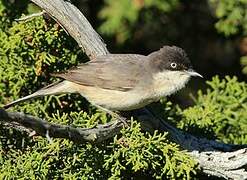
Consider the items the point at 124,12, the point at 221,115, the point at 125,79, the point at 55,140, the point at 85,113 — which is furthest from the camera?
the point at 124,12

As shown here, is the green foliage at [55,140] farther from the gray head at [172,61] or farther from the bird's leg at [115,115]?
the gray head at [172,61]

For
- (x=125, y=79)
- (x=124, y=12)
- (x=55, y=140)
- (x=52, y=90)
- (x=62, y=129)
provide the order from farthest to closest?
(x=124, y=12), (x=125, y=79), (x=52, y=90), (x=55, y=140), (x=62, y=129)

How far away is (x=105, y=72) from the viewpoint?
428 cm

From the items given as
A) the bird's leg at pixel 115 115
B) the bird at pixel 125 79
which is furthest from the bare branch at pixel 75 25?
the bird's leg at pixel 115 115

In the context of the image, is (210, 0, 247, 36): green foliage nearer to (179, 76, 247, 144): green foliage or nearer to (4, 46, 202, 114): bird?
(179, 76, 247, 144): green foliage

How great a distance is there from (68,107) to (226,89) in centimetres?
124

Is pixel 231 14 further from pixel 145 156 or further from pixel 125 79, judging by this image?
pixel 145 156

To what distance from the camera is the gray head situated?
4168 millimetres

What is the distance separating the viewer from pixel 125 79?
4.25 m

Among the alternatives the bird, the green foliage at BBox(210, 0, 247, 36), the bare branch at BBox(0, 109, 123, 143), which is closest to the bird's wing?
the bird

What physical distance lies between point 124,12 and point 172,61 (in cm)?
185

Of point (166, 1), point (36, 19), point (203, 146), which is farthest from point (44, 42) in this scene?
point (166, 1)

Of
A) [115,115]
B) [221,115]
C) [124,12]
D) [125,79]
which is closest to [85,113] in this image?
[115,115]

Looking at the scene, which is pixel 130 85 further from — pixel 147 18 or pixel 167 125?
pixel 147 18
